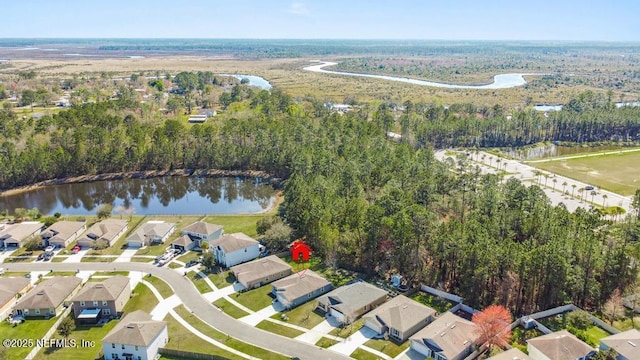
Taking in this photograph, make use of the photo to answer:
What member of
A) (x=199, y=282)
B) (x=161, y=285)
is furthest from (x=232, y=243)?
(x=161, y=285)

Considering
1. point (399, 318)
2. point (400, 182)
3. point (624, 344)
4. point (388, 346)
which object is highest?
point (400, 182)

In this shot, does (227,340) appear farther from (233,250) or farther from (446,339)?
(446,339)

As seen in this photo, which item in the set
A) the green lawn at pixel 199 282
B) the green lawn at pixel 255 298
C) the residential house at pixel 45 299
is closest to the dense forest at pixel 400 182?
the green lawn at pixel 255 298

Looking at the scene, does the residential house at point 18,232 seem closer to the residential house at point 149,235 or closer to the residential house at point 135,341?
the residential house at point 149,235

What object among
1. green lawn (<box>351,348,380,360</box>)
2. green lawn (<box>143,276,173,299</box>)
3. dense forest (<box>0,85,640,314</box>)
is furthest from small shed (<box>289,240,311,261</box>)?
green lawn (<box>351,348,380,360</box>)

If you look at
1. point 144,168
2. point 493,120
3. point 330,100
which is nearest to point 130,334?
point 144,168

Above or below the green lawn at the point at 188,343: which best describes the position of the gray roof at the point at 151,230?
above
